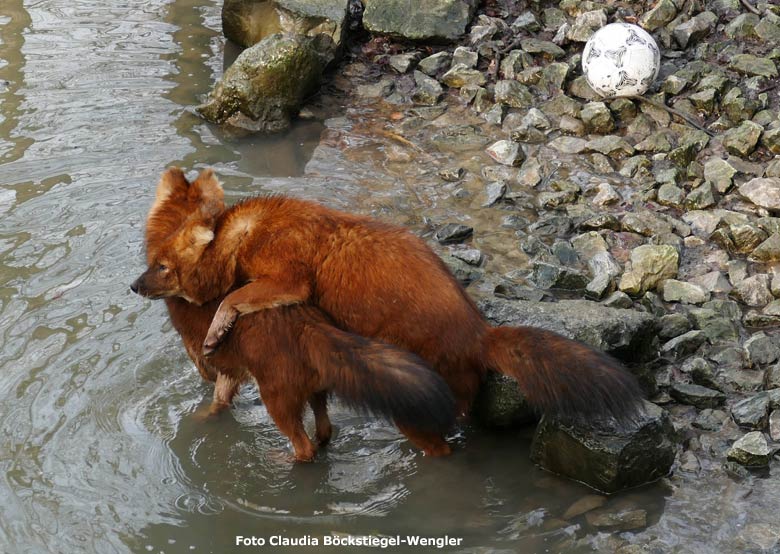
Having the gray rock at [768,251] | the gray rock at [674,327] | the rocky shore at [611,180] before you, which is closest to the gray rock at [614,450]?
the rocky shore at [611,180]

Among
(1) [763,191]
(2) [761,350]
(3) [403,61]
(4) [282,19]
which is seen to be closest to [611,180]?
(1) [763,191]

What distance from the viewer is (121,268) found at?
6.91 metres

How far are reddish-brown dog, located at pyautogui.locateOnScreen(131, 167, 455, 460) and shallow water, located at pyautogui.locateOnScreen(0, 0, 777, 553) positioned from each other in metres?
0.27

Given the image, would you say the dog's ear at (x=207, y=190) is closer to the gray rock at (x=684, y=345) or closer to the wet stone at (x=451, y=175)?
the gray rock at (x=684, y=345)

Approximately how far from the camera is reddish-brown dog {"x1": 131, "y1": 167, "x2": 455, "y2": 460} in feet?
15.1

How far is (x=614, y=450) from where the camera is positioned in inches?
190

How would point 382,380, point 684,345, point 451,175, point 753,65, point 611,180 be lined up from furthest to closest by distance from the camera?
point 753,65 < point 451,175 < point 611,180 < point 684,345 < point 382,380

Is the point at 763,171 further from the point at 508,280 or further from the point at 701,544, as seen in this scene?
the point at 701,544

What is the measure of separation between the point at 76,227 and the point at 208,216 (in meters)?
2.54

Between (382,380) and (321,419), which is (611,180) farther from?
(382,380)

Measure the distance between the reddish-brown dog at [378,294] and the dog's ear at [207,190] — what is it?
0.38 feet

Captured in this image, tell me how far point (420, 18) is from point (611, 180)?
2.92 meters

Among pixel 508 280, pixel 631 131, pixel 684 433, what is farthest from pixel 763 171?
pixel 684 433

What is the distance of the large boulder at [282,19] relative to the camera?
9586 millimetres
